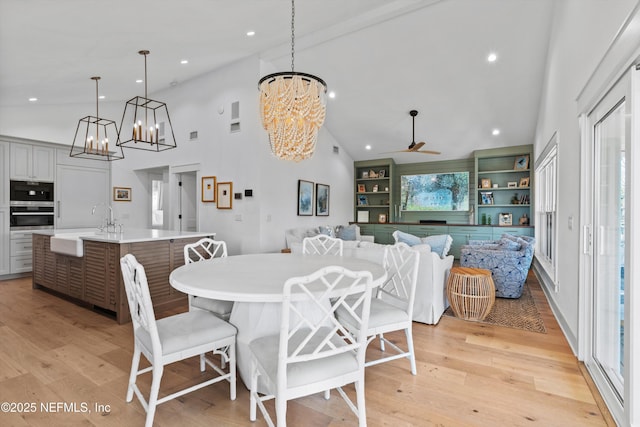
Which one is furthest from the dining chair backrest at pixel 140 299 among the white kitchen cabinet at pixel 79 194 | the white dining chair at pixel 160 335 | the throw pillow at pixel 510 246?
the white kitchen cabinet at pixel 79 194

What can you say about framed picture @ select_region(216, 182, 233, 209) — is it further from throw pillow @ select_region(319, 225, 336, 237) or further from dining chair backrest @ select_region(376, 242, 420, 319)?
dining chair backrest @ select_region(376, 242, 420, 319)

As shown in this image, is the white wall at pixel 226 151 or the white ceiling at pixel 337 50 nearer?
the white ceiling at pixel 337 50

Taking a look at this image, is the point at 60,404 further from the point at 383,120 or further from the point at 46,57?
the point at 383,120

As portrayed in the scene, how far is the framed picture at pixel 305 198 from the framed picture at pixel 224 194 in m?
1.34

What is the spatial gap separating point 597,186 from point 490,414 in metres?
1.76

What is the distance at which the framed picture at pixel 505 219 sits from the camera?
24.0ft

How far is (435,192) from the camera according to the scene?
817 cm

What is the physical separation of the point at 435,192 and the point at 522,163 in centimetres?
191

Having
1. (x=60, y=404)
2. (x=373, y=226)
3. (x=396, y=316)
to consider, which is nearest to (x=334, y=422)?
(x=396, y=316)

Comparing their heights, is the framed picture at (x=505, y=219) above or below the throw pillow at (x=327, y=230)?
above

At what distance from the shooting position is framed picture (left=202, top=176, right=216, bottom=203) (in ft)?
19.5

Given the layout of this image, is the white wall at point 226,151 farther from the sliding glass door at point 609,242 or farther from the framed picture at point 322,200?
the sliding glass door at point 609,242

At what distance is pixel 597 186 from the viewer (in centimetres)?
241

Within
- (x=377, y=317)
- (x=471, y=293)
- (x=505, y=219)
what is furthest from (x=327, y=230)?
(x=377, y=317)
